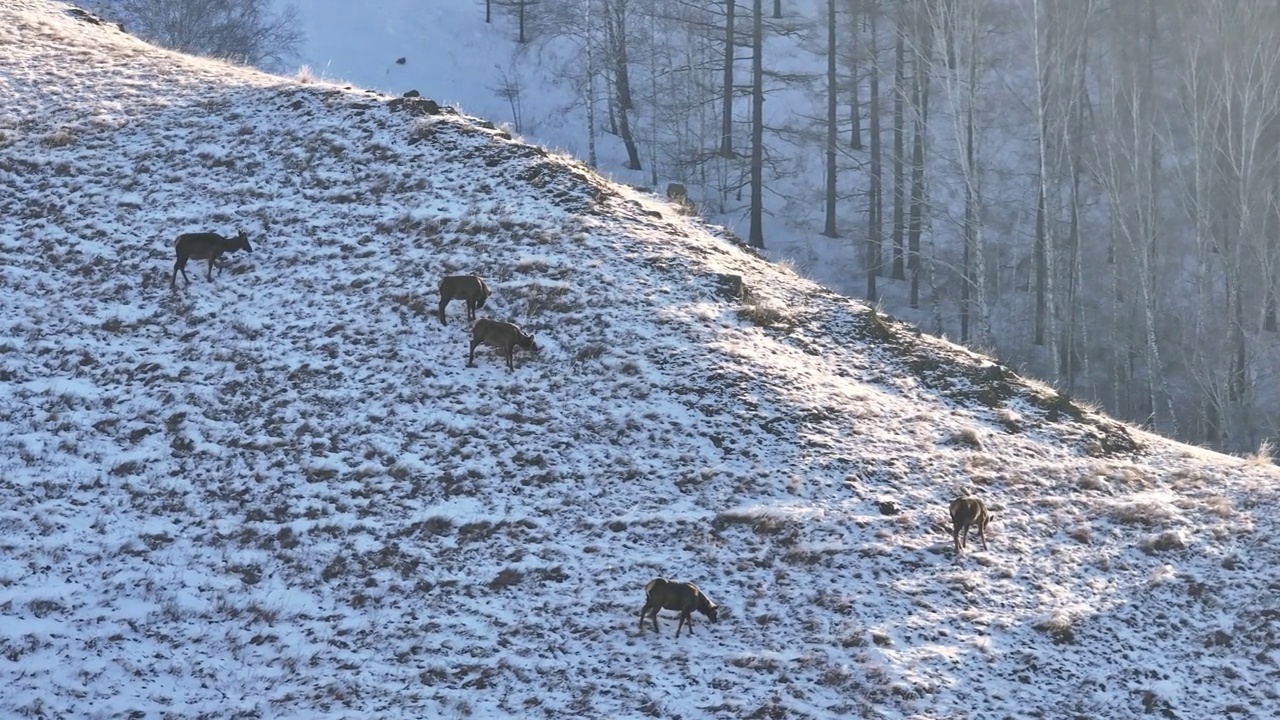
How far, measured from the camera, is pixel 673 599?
392 inches

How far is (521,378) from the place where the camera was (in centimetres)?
1380

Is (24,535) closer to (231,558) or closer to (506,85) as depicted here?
(231,558)

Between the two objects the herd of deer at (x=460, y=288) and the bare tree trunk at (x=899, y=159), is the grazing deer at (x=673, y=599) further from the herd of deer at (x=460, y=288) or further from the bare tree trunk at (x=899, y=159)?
the bare tree trunk at (x=899, y=159)

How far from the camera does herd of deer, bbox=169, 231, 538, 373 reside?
1377 centimetres

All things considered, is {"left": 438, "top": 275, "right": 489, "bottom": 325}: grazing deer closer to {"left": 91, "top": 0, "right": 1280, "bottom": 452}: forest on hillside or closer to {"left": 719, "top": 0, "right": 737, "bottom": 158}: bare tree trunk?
{"left": 91, "top": 0, "right": 1280, "bottom": 452}: forest on hillside

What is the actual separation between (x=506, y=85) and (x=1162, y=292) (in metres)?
29.2

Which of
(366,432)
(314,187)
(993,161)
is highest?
(993,161)

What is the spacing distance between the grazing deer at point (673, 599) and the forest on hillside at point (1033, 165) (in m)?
19.4

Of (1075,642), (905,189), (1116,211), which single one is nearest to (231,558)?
(1075,642)

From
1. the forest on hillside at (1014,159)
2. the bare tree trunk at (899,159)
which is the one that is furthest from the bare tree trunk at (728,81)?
the bare tree trunk at (899,159)

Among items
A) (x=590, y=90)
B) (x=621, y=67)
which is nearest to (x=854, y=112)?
(x=621, y=67)

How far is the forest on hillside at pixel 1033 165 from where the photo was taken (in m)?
32.5

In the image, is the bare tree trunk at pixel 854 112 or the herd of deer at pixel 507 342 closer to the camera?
the herd of deer at pixel 507 342

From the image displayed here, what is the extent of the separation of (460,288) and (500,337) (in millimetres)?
1303
